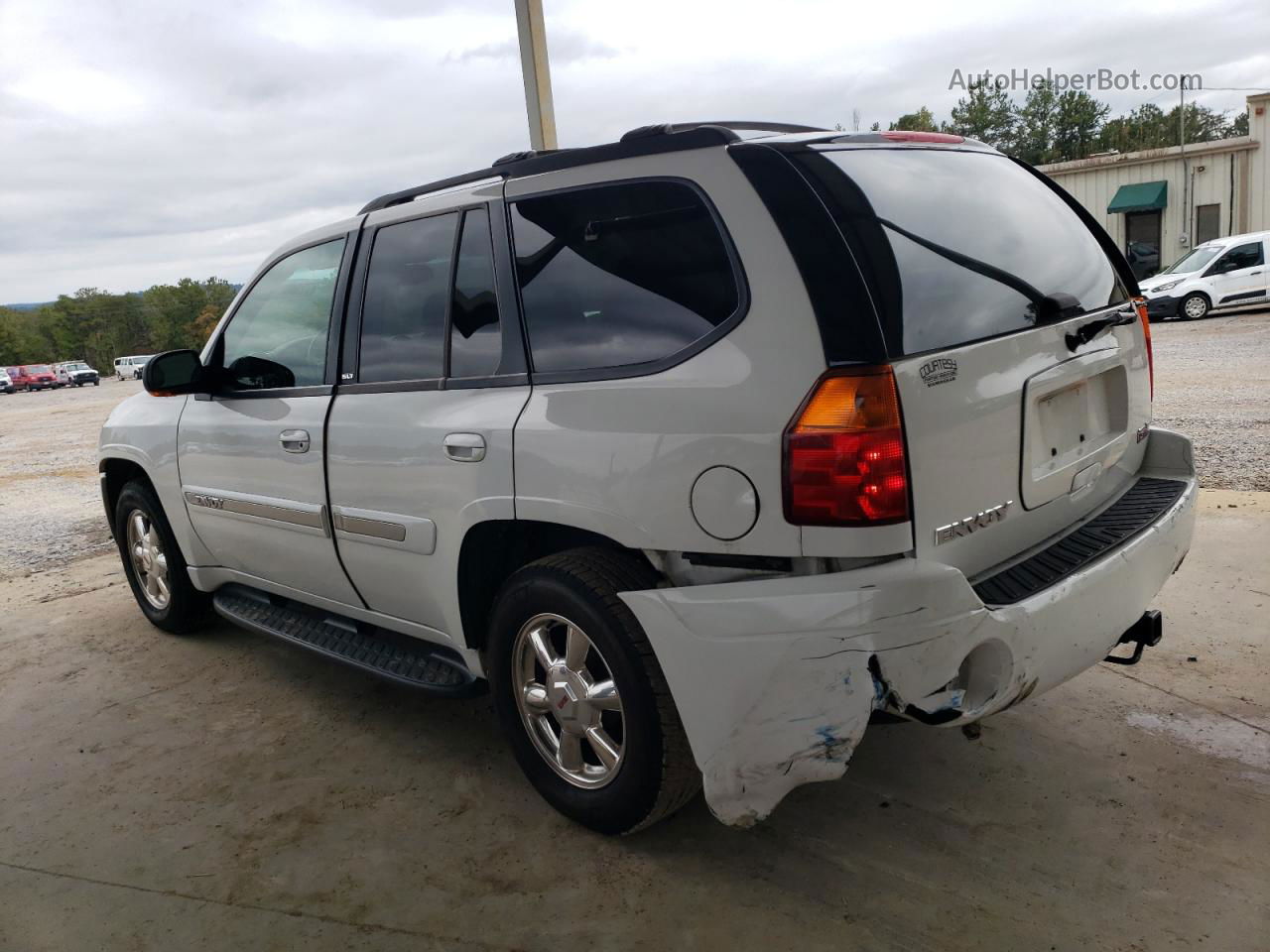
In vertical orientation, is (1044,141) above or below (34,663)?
above

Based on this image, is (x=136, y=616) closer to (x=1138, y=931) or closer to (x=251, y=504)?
(x=251, y=504)

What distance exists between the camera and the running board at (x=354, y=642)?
3.25m

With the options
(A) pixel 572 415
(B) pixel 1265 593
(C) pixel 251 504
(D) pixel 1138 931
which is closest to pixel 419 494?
(A) pixel 572 415

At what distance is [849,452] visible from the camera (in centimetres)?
222

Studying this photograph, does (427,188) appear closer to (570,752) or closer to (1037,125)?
(570,752)

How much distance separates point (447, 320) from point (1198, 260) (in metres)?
20.1

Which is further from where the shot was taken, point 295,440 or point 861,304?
point 295,440

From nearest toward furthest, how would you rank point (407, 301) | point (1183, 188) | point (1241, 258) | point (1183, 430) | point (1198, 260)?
point (407, 301) → point (1183, 430) → point (1241, 258) → point (1198, 260) → point (1183, 188)

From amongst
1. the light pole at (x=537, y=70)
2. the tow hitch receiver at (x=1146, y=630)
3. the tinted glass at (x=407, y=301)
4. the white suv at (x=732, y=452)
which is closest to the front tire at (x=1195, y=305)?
the light pole at (x=537, y=70)

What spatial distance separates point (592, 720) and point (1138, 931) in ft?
4.57

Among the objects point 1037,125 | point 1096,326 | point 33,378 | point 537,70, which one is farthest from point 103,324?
point 1096,326

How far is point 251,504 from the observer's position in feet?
12.8

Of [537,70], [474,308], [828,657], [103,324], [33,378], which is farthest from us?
[103,324]

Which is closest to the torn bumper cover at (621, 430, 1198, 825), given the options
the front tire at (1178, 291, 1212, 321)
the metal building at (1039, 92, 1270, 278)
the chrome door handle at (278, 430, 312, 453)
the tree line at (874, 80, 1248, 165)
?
the chrome door handle at (278, 430, 312, 453)
